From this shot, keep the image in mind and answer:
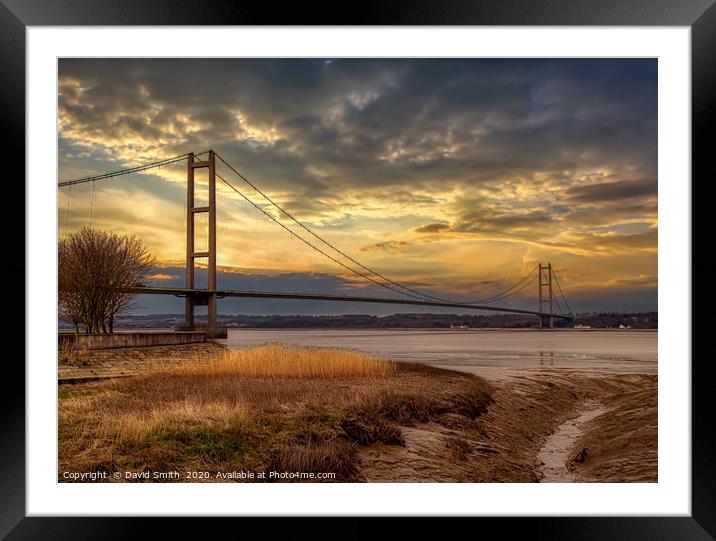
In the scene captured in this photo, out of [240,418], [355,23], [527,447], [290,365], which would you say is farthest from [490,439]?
[355,23]

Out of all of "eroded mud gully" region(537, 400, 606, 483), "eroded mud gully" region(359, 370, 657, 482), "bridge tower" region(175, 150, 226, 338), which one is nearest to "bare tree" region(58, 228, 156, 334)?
"bridge tower" region(175, 150, 226, 338)

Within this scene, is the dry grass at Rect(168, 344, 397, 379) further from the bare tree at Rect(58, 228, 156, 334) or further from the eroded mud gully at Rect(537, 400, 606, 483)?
the eroded mud gully at Rect(537, 400, 606, 483)

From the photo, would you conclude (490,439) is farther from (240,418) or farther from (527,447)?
(240,418)

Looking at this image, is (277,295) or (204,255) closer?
(277,295)

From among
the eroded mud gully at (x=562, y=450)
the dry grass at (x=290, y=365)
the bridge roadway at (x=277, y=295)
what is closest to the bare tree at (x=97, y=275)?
the bridge roadway at (x=277, y=295)

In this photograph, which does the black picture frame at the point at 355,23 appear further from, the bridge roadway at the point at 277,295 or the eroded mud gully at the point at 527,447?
the bridge roadway at the point at 277,295

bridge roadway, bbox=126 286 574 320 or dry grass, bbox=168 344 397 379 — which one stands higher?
bridge roadway, bbox=126 286 574 320
